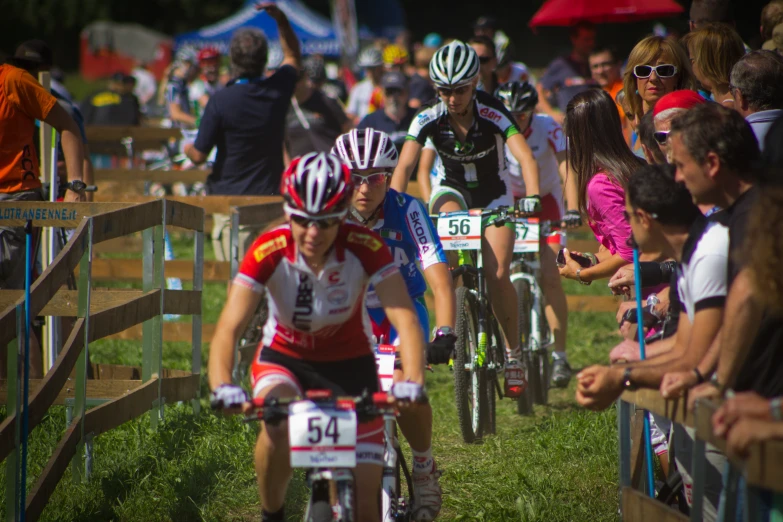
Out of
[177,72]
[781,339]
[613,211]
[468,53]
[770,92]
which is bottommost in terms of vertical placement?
[781,339]

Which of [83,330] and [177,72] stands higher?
[177,72]

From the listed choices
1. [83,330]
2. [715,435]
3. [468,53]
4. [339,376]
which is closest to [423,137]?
[468,53]

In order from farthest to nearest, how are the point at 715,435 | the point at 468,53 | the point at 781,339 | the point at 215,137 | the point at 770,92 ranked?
the point at 215,137 → the point at 468,53 → the point at 770,92 → the point at 781,339 → the point at 715,435

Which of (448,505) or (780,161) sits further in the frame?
(448,505)

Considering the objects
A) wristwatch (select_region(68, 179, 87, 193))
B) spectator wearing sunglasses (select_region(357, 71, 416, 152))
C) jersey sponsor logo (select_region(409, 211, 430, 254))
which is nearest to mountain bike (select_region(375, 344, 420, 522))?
jersey sponsor logo (select_region(409, 211, 430, 254))

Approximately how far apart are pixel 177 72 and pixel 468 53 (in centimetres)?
1106

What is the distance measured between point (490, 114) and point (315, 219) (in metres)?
3.71

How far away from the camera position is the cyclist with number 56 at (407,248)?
493 cm

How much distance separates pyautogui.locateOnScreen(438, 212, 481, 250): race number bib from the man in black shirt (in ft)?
16.4

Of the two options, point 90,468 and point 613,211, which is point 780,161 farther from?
point 90,468

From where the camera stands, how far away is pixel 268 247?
13.1 ft

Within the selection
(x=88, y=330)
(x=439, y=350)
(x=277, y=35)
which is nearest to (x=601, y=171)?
(x=439, y=350)

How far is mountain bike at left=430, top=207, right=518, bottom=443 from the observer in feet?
22.3

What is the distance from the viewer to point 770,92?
491cm
